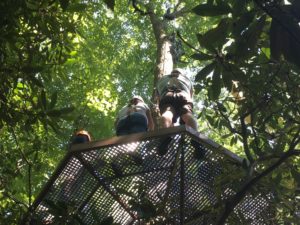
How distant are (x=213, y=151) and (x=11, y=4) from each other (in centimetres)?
141

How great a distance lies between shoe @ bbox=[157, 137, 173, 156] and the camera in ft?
7.98

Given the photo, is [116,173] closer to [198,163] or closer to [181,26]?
[198,163]

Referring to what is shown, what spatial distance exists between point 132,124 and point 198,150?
1.16m

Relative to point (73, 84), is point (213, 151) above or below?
below

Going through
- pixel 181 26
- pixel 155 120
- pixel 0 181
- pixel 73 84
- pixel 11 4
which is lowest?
pixel 0 181

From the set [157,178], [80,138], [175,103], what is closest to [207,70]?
[157,178]

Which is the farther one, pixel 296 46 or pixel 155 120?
pixel 155 120

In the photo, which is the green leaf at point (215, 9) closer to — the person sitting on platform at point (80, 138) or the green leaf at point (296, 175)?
the green leaf at point (296, 175)

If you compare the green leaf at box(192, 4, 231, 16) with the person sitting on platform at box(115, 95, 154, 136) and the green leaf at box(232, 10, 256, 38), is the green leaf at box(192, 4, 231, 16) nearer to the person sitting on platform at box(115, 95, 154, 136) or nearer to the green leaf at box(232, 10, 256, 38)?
the green leaf at box(232, 10, 256, 38)

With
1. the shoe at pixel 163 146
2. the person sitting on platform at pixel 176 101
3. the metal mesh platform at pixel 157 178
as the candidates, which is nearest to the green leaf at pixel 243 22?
the metal mesh platform at pixel 157 178

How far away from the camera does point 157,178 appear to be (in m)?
2.67

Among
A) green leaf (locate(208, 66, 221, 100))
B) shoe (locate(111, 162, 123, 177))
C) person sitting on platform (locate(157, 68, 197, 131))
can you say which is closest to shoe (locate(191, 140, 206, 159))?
green leaf (locate(208, 66, 221, 100))

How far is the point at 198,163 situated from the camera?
261cm

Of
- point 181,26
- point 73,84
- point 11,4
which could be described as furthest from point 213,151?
point 181,26
